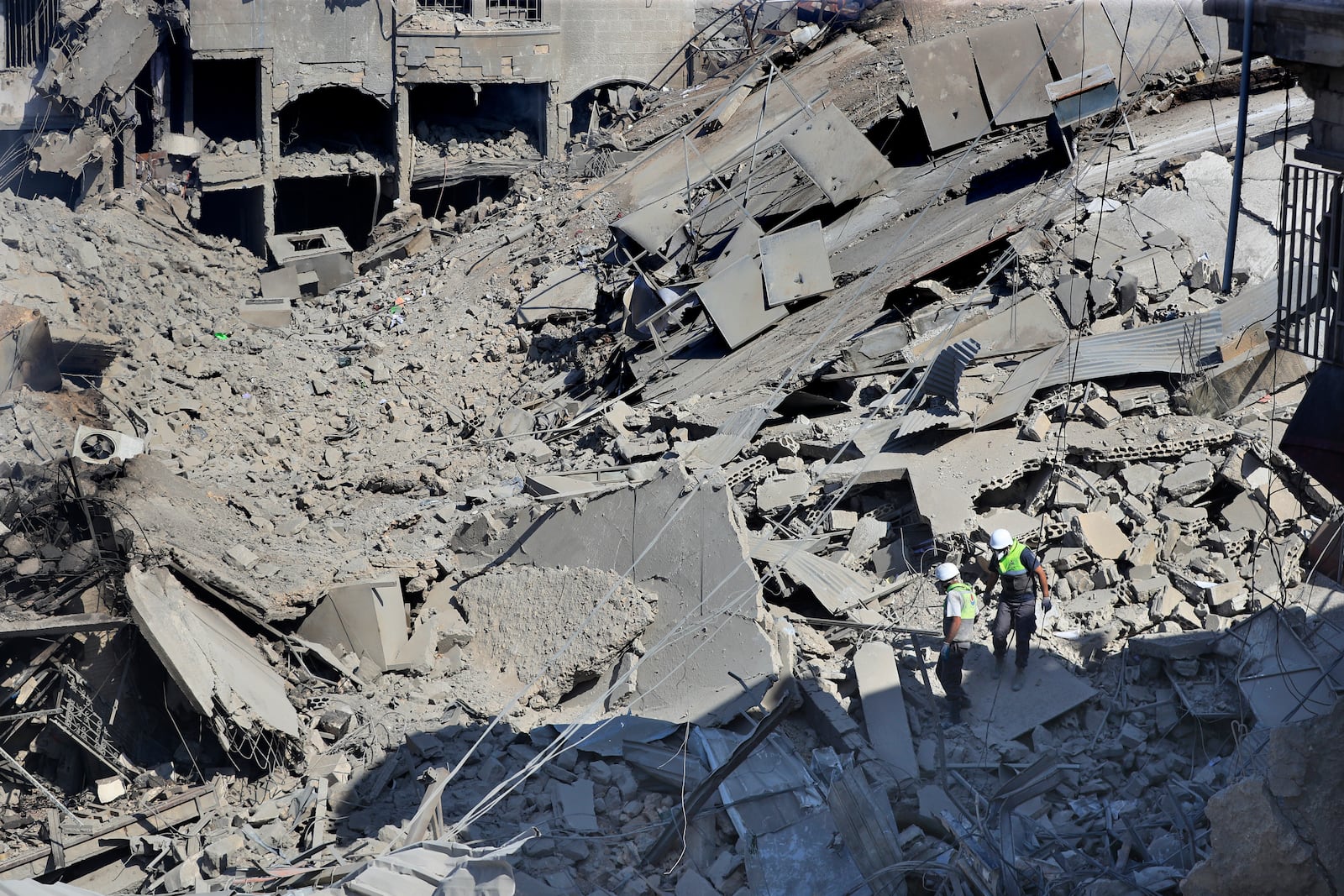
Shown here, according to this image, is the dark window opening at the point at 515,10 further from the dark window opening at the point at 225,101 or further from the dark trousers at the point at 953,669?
the dark trousers at the point at 953,669

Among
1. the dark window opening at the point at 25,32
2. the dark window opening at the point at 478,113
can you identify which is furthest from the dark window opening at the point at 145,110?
the dark window opening at the point at 478,113

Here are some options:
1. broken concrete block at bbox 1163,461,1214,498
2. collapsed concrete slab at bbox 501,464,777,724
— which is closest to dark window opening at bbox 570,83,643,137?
collapsed concrete slab at bbox 501,464,777,724

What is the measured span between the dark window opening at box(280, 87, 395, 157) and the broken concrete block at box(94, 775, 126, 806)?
53.7 feet

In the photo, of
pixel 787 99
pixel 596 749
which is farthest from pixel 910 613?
pixel 787 99

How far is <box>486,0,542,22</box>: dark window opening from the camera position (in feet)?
74.4

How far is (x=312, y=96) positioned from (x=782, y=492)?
674 inches

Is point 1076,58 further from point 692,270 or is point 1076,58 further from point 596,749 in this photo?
point 596,749

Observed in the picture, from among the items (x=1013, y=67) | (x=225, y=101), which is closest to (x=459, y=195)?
(x=225, y=101)

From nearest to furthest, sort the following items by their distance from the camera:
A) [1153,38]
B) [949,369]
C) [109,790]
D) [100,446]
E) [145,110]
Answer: [109,790], [949,369], [100,446], [1153,38], [145,110]

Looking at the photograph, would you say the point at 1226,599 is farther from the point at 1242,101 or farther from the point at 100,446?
the point at 100,446

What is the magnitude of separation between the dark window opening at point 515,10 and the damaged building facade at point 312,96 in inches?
1.2

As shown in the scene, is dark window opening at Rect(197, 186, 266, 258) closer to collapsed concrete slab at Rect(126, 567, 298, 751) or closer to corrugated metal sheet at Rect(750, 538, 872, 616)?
collapsed concrete slab at Rect(126, 567, 298, 751)

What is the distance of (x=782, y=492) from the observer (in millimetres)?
9664

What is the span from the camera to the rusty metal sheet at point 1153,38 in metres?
13.8
